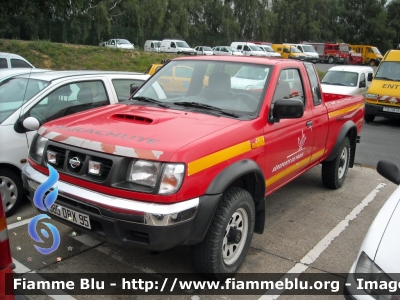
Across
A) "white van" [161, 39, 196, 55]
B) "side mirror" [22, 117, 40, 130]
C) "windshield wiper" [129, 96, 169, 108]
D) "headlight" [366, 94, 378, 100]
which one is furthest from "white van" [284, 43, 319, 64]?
"side mirror" [22, 117, 40, 130]

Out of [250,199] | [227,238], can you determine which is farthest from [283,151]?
[227,238]

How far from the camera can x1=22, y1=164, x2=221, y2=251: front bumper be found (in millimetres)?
2752

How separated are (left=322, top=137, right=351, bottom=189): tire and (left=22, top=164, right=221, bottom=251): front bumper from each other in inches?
129

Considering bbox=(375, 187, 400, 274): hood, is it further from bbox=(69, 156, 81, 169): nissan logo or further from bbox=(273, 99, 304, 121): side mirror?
bbox=(69, 156, 81, 169): nissan logo

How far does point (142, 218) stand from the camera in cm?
274

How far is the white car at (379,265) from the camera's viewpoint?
229cm

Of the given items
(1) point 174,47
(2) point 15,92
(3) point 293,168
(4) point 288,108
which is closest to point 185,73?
(4) point 288,108

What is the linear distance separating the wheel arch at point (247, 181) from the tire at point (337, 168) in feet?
7.85

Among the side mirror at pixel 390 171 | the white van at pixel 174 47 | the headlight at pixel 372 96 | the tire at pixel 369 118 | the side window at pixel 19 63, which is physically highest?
the white van at pixel 174 47

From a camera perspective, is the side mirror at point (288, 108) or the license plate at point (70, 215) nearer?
the license plate at point (70, 215)

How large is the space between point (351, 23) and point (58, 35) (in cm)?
4886

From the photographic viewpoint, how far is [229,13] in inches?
1959

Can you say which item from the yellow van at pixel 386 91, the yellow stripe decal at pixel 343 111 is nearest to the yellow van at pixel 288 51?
the yellow van at pixel 386 91

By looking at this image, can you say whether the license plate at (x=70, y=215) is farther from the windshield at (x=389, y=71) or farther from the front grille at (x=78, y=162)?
the windshield at (x=389, y=71)
